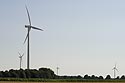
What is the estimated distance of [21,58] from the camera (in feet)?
457

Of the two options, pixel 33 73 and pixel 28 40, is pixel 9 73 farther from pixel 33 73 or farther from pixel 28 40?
pixel 28 40

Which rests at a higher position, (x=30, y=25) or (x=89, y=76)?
(x=30, y=25)

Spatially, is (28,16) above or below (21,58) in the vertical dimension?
above

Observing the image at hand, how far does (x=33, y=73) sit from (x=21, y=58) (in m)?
7.67

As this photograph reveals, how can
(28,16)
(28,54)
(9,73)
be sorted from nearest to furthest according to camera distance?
(28,54)
(28,16)
(9,73)

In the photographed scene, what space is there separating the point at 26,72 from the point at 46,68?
28771 millimetres

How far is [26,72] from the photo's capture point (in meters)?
136

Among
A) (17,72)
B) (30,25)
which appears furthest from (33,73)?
(30,25)

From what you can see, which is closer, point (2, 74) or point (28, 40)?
point (28, 40)

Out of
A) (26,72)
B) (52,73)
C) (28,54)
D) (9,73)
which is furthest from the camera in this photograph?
(52,73)

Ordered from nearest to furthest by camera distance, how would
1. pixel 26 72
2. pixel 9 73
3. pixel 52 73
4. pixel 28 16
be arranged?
pixel 28 16 < pixel 26 72 < pixel 9 73 < pixel 52 73

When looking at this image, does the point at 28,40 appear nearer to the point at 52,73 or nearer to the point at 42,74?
the point at 42,74

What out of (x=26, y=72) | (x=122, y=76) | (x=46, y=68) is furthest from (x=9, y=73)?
(x=122, y=76)

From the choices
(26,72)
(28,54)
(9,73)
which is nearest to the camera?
(28,54)
